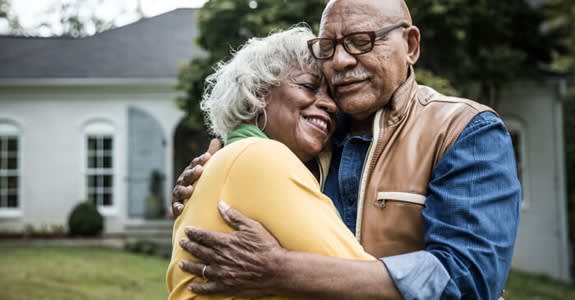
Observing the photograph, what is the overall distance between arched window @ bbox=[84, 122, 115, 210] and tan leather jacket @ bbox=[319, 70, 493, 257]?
17239mm

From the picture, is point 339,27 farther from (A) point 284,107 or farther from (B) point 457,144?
(B) point 457,144

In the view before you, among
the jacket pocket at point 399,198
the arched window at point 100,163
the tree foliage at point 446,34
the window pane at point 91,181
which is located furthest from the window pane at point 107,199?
the jacket pocket at point 399,198

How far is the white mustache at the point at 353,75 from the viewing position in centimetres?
236

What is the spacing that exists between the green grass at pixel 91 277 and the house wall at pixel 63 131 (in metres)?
3.31

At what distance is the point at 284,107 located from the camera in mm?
2447

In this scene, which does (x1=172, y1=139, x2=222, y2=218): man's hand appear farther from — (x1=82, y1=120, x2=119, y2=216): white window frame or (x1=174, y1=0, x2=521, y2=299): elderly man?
(x1=82, y1=120, x2=119, y2=216): white window frame

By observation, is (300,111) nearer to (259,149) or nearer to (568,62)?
(259,149)

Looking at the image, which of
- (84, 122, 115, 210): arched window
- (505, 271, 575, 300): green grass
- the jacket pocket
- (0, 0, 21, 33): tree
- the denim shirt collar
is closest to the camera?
the jacket pocket

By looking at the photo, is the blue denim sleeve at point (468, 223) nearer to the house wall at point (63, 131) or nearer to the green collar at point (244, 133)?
the green collar at point (244, 133)

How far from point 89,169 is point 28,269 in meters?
7.03

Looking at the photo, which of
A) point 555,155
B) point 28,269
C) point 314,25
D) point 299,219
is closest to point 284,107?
point 299,219

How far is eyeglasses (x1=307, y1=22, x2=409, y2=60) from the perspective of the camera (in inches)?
91.1

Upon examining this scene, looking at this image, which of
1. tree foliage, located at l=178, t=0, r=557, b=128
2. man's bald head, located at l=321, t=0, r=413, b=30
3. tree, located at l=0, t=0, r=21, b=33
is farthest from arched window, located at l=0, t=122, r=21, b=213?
man's bald head, located at l=321, t=0, r=413, b=30

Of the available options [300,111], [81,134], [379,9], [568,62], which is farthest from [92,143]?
[379,9]
